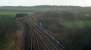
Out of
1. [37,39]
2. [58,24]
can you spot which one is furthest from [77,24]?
[37,39]

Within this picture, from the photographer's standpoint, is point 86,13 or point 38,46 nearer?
point 38,46

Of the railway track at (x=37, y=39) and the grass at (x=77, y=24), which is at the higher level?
the grass at (x=77, y=24)

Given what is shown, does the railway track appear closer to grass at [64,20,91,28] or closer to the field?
the field

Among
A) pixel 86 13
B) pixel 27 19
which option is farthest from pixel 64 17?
pixel 27 19

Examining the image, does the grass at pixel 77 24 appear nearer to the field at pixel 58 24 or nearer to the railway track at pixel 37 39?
the field at pixel 58 24

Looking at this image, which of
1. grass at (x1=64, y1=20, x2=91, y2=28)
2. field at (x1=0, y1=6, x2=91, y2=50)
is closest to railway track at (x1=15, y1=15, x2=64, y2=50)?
field at (x1=0, y1=6, x2=91, y2=50)

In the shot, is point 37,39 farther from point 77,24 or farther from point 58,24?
point 77,24

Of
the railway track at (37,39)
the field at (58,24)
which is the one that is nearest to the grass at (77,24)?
the field at (58,24)
